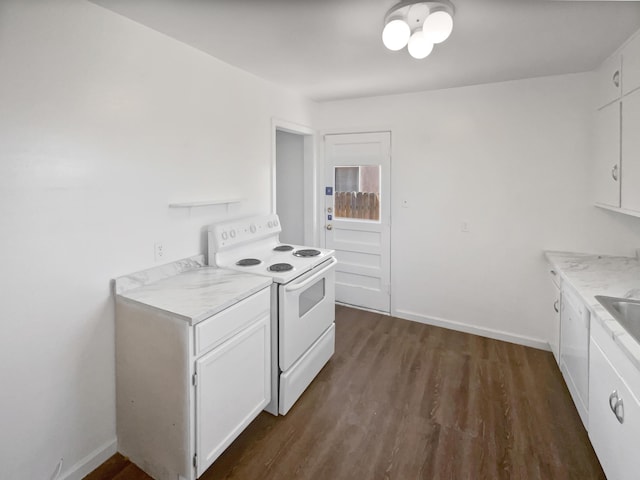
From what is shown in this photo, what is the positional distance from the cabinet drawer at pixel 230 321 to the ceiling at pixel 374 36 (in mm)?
→ 1486

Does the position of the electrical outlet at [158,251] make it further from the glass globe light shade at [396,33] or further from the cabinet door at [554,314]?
the cabinet door at [554,314]

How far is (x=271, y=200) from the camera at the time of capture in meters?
3.16

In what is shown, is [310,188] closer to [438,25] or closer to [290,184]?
[290,184]

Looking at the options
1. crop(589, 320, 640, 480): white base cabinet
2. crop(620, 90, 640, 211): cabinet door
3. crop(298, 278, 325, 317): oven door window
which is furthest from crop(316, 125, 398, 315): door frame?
crop(589, 320, 640, 480): white base cabinet

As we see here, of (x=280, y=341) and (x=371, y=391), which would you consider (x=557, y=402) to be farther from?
(x=280, y=341)

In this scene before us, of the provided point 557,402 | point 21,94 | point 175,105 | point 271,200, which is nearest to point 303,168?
point 271,200

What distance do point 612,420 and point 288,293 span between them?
64.5 inches

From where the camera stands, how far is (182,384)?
1.57 meters

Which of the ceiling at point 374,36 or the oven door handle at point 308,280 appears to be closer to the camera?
the ceiling at point 374,36

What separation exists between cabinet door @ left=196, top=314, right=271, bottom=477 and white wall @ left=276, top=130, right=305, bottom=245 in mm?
2184

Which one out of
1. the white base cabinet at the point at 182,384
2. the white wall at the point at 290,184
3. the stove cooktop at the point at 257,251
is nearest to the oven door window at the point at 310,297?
the stove cooktop at the point at 257,251

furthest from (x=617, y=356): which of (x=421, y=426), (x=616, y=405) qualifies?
(x=421, y=426)

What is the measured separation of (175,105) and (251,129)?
2.54 ft

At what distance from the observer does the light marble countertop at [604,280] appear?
1.39 m
